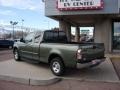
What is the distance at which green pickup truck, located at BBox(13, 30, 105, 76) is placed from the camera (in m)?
9.27

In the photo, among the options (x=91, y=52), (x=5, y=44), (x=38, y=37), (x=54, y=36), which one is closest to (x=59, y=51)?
(x=91, y=52)

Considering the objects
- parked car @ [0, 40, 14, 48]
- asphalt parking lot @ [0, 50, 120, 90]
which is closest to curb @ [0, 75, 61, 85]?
asphalt parking lot @ [0, 50, 120, 90]

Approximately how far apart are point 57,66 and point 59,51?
0.67 metres

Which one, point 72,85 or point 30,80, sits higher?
point 30,80

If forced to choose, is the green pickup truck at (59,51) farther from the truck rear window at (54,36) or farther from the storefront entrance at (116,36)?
the storefront entrance at (116,36)

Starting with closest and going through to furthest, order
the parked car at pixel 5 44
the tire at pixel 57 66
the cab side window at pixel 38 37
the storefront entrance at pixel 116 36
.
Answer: the tire at pixel 57 66, the cab side window at pixel 38 37, the storefront entrance at pixel 116 36, the parked car at pixel 5 44

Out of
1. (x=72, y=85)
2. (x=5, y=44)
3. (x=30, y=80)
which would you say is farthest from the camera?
(x=5, y=44)

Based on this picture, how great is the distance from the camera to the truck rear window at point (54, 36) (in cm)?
1148

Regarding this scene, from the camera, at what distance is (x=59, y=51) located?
995 centimetres

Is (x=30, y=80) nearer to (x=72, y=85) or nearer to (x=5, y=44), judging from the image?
(x=72, y=85)

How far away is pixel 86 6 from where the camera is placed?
1791 cm

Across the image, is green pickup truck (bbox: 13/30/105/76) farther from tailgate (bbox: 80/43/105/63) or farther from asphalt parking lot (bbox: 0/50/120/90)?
asphalt parking lot (bbox: 0/50/120/90)

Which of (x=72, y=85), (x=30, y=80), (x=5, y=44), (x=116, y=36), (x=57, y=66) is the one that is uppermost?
(x=116, y=36)

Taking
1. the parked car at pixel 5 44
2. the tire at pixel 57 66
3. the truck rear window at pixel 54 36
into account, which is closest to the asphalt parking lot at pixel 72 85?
the tire at pixel 57 66
